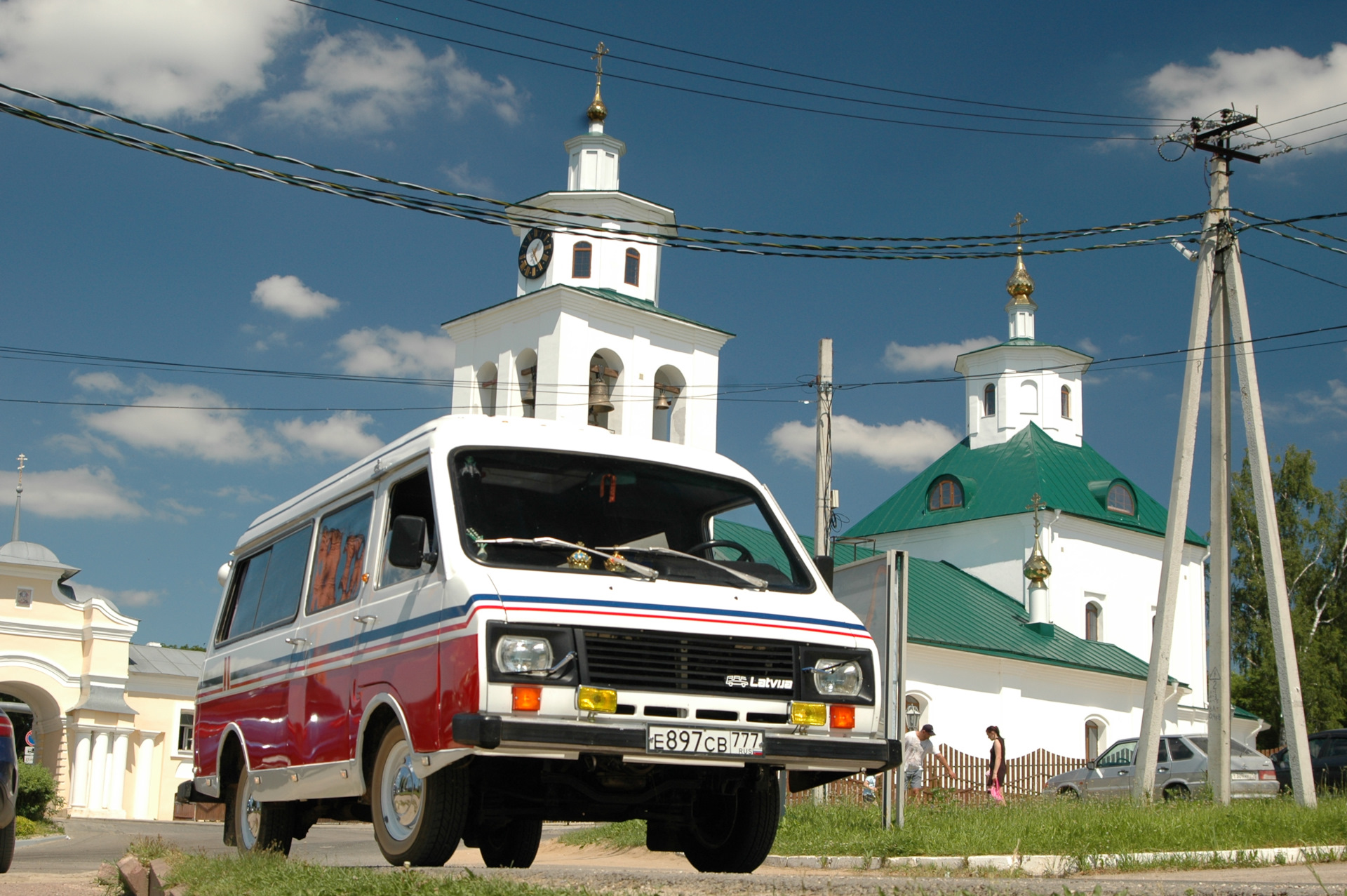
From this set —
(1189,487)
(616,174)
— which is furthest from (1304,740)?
(616,174)

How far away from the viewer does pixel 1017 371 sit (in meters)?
53.7

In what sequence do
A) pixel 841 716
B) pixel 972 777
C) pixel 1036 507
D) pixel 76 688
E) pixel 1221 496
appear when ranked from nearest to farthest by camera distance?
pixel 841 716 < pixel 1221 496 < pixel 972 777 < pixel 76 688 < pixel 1036 507

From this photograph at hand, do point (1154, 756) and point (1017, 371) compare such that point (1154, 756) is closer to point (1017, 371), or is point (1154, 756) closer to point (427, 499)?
point (427, 499)

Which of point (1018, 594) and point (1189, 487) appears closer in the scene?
point (1189, 487)

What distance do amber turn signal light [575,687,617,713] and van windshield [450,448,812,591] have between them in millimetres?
684

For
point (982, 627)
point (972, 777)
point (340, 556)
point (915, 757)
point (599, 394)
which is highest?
point (599, 394)

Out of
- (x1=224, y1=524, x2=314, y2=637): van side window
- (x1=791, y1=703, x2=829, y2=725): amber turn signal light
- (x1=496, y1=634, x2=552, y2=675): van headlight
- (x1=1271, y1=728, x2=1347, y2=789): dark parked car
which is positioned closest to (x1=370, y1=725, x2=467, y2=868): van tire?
(x1=496, y1=634, x2=552, y2=675): van headlight

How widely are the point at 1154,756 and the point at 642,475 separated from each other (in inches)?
469

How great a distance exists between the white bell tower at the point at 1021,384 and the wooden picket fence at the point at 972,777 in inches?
976

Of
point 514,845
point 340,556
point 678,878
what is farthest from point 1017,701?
point 678,878

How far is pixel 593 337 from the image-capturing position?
3481 centimetres

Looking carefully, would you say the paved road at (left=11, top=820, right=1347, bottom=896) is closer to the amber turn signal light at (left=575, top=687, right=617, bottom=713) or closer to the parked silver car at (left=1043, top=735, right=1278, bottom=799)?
the amber turn signal light at (left=575, top=687, right=617, bottom=713)

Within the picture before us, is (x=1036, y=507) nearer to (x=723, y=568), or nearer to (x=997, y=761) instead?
(x=997, y=761)

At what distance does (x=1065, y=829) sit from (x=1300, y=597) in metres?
46.1
